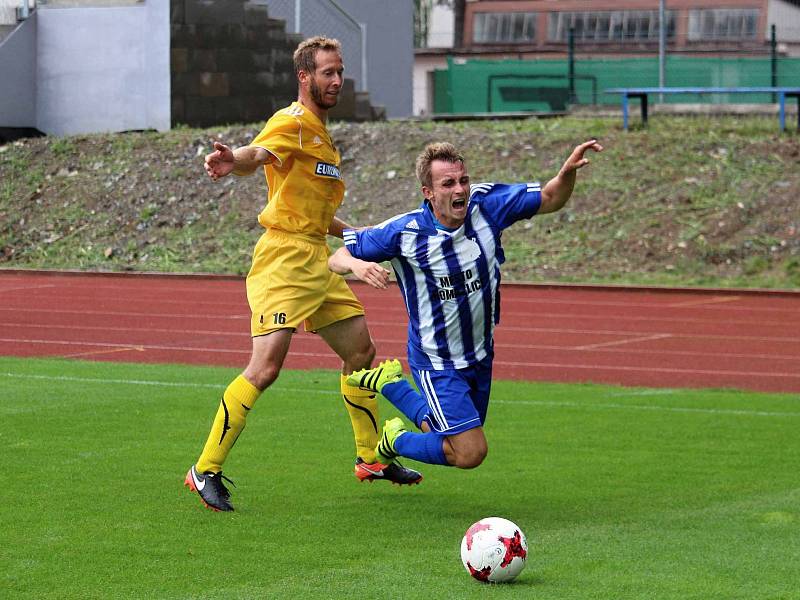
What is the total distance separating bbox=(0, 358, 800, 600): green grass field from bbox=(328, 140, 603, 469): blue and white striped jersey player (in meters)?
0.43

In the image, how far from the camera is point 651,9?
178 ft

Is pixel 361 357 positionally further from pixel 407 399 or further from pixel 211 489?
pixel 211 489

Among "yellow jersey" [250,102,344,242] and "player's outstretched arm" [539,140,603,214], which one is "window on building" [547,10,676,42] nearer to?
"yellow jersey" [250,102,344,242]

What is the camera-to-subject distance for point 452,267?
7.01m

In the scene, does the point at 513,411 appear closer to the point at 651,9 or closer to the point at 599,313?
the point at 599,313

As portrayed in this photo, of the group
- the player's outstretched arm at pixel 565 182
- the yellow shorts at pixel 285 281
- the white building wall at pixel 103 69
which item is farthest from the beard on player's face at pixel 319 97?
the white building wall at pixel 103 69

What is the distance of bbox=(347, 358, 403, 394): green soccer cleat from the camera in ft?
24.4

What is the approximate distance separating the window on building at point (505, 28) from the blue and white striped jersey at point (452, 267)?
5035cm

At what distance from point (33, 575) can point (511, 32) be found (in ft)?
173

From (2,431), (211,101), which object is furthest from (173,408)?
(211,101)

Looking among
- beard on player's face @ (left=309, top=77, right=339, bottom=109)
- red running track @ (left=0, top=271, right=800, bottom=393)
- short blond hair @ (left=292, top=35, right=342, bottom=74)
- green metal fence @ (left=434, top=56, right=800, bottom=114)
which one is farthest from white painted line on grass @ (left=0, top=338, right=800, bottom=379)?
green metal fence @ (left=434, top=56, right=800, bottom=114)

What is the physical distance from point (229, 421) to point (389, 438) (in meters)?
0.81

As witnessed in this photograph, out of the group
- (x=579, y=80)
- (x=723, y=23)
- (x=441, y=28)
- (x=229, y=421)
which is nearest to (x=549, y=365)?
(x=229, y=421)

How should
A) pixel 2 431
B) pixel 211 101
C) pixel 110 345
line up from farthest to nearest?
pixel 211 101
pixel 110 345
pixel 2 431
